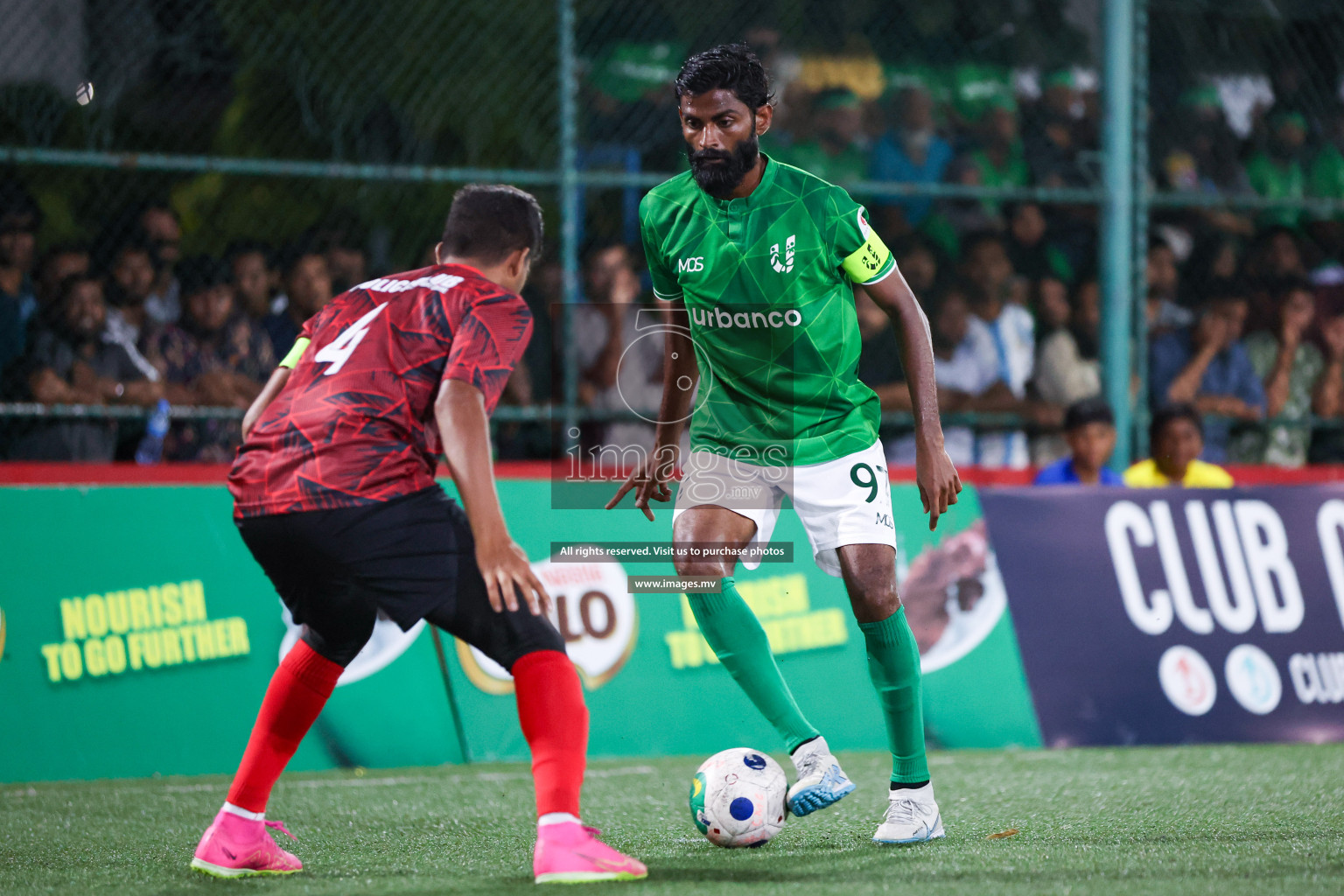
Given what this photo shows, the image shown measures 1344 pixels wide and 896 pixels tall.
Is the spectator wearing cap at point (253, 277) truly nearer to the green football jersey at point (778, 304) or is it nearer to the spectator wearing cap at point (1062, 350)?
the green football jersey at point (778, 304)

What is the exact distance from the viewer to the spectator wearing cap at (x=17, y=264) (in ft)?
24.0

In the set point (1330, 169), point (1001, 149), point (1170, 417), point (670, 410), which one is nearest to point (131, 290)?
point (670, 410)

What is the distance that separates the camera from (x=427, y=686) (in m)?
6.69

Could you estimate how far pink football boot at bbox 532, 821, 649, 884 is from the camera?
11.6 feet

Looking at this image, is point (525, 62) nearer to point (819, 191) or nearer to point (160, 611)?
point (160, 611)

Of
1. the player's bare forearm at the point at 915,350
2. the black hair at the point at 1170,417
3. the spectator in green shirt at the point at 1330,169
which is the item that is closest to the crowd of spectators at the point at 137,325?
the player's bare forearm at the point at 915,350

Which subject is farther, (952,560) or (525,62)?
(525,62)

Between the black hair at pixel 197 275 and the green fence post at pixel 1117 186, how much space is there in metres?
4.93

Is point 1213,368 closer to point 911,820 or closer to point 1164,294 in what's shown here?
point 1164,294

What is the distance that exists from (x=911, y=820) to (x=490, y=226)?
1994 mm

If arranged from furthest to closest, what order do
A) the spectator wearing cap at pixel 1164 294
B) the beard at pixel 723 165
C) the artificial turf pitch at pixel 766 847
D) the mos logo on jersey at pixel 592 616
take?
the spectator wearing cap at pixel 1164 294 → the mos logo on jersey at pixel 592 616 → the beard at pixel 723 165 → the artificial turf pitch at pixel 766 847

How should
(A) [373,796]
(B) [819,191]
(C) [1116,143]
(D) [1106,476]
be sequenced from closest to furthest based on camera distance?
(B) [819,191], (A) [373,796], (D) [1106,476], (C) [1116,143]

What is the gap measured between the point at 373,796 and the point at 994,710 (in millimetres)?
3044

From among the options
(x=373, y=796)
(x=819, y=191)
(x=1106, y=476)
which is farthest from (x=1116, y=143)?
(x=373, y=796)
